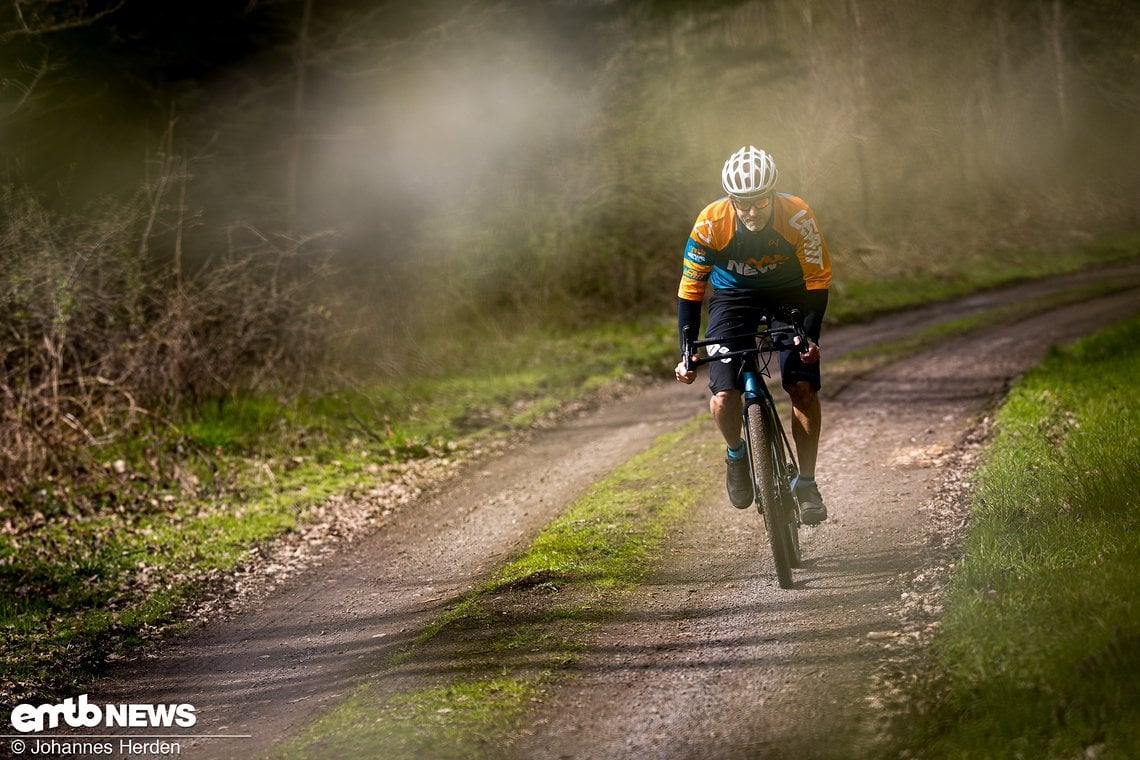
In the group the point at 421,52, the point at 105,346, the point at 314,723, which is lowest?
the point at 314,723

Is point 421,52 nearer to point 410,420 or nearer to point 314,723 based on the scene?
point 410,420

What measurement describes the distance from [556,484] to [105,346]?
5077 millimetres

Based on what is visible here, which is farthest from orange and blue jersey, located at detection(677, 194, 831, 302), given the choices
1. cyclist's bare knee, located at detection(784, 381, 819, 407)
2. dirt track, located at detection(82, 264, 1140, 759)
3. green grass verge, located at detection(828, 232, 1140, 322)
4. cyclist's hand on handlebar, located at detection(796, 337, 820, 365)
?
green grass verge, located at detection(828, 232, 1140, 322)

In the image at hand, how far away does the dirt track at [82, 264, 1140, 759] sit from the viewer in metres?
4.05

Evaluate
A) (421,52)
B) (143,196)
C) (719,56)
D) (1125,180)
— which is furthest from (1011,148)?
(143,196)

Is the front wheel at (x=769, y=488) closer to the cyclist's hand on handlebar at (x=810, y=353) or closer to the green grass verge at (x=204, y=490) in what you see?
the cyclist's hand on handlebar at (x=810, y=353)

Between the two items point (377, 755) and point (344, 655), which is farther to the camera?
point (344, 655)

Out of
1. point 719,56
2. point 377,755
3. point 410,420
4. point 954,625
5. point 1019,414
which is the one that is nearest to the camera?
point 377,755

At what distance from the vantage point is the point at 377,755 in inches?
158

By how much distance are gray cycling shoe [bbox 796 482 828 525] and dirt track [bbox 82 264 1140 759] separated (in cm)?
Result: 34

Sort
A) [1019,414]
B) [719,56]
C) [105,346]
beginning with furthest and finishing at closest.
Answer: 1. [719,56]
2. [105,346]
3. [1019,414]

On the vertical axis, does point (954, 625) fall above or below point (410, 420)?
below

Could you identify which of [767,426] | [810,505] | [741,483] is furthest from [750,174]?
[810,505]

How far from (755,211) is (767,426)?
1.26 m
